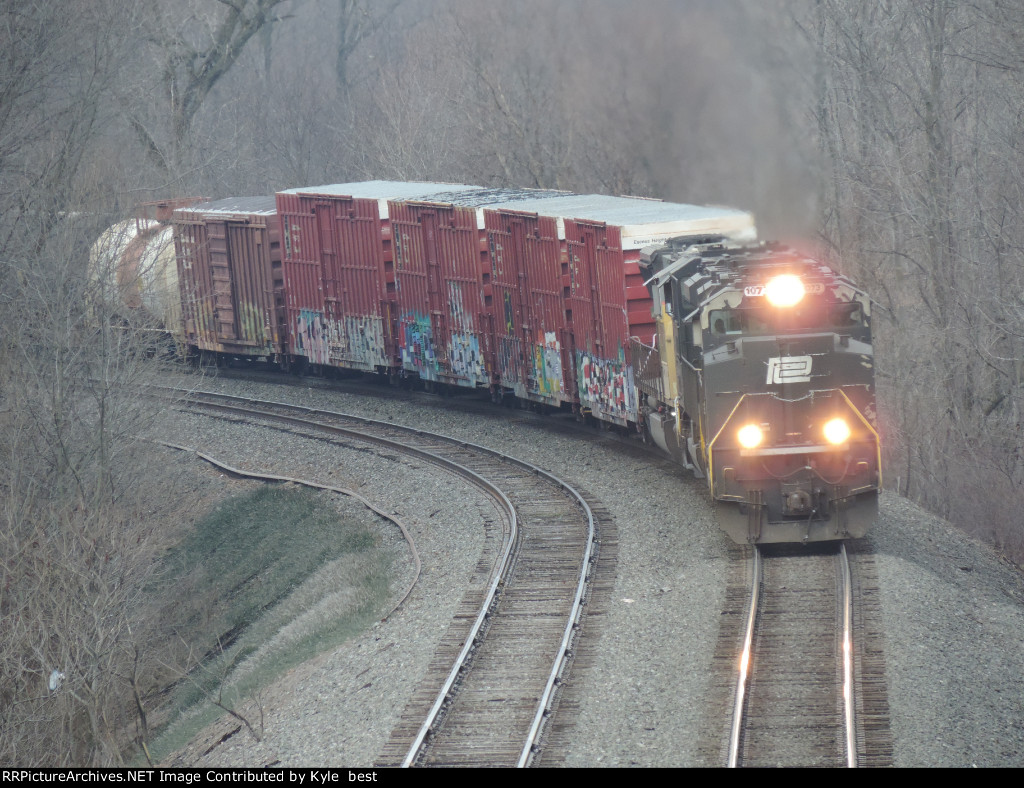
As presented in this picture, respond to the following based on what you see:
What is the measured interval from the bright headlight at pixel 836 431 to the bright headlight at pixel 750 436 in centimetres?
71

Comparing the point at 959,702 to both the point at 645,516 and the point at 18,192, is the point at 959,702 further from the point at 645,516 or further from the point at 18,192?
the point at 18,192

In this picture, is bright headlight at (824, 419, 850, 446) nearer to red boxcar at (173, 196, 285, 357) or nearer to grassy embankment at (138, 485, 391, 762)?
grassy embankment at (138, 485, 391, 762)

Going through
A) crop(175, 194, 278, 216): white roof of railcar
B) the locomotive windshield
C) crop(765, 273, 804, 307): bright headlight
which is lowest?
the locomotive windshield

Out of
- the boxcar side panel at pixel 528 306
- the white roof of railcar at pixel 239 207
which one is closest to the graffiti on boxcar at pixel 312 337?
the white roof of railcar at pixel 239 207

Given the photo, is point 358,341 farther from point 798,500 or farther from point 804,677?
point 804,677

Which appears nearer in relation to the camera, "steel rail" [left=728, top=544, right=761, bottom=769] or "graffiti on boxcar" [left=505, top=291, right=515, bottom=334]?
"steel rail" [left=728, top=544, right=761, bottom=769]

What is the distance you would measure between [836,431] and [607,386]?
6.52 m

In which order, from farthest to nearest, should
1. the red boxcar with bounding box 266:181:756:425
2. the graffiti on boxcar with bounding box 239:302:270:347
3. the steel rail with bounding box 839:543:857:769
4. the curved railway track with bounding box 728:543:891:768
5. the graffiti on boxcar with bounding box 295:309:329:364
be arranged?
the graffiti on boxcar with bounding box 239:302:270:347 → the graffiti on boxcar with bounding box 295:309:329:364 → the red boxcar with bounding box 266:181:756:425 → the curved railway track with bounding box 728:543:891:768 → the steel rail with bounding box 839:543:857:769

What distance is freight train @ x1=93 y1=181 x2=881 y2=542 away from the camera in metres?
12.6

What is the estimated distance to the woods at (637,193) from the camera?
15.3 meters

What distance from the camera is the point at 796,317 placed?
12.6 m

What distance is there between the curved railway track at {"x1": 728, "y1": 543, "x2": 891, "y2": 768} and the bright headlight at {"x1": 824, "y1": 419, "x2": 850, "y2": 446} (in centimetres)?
137

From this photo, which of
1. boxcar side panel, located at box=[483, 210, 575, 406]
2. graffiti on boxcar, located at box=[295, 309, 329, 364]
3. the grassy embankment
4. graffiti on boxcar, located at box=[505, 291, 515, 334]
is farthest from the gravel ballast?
graffiti on boxcar, located at box=[295, 309, 329, 364]

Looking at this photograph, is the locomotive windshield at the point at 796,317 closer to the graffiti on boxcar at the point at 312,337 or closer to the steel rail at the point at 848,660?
the steel rail at the point at 848,660
